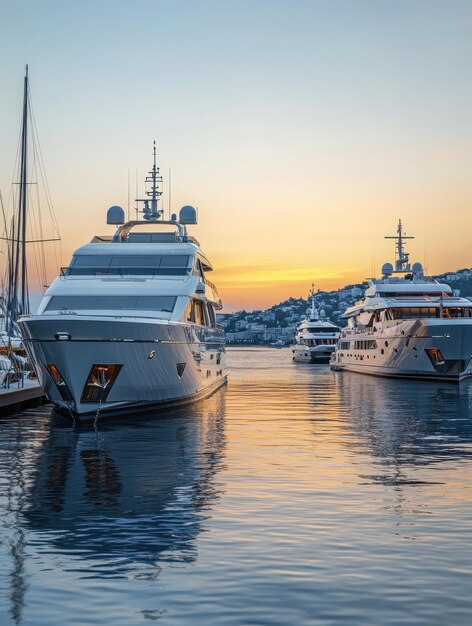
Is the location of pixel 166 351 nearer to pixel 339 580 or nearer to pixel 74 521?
pixel 74 521

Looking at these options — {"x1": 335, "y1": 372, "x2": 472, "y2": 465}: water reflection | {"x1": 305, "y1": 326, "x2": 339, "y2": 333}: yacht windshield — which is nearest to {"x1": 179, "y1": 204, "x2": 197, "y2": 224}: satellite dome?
{"x1": 335, "y1": 372, "x2": 472, "y2": 465}: water reflection

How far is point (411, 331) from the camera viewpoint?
60.8 meters

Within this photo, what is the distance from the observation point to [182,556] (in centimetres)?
1098

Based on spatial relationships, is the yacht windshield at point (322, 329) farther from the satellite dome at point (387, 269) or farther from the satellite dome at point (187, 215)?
the satellite dome at point (187, 215)

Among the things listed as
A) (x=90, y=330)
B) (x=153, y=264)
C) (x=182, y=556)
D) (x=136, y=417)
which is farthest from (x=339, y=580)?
(x=153, y=264)

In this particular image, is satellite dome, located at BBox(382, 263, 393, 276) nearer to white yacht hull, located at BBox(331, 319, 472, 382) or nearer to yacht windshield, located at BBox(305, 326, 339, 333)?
white yacht hull, located at BBox(331, 319, 472, 382)

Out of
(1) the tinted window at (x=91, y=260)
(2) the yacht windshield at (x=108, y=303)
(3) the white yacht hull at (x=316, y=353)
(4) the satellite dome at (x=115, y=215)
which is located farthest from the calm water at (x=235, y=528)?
(3) the white yacht hull at (x=316, y=353)

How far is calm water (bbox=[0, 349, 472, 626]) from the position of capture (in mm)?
8984

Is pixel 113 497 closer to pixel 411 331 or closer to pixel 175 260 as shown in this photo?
pixel 175 260

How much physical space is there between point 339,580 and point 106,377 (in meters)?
19.4

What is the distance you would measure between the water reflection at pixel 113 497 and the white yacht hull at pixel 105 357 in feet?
5.44

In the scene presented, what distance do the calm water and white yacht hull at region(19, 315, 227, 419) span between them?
94.0 inches

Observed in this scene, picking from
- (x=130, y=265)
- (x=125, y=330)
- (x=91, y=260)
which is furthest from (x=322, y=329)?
(x=125, y=330)

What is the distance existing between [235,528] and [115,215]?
39.8 metres
